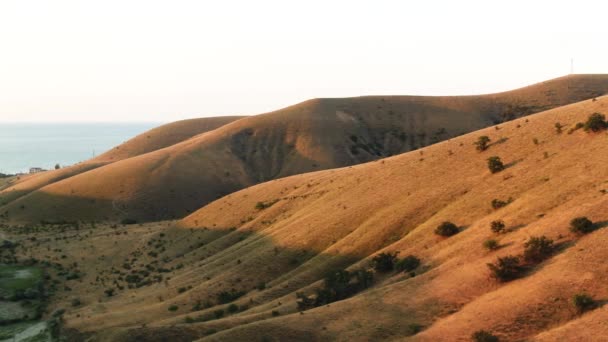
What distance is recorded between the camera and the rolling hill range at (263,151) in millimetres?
111438

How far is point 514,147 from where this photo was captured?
170 feet

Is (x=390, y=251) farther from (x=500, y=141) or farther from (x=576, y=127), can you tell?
(x=576, y=127)

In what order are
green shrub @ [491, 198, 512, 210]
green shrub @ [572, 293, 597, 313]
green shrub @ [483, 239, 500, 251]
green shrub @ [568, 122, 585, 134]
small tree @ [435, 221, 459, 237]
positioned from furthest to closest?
green shrub @ [568, 122, 585, 134]
green shrub @ [491, 198, 512, 210]
small tree @ [435, 221, 459, 237]
green shrub @ [483, 239, 500, 251]
green shrub @ [572, 293, 597, 313]

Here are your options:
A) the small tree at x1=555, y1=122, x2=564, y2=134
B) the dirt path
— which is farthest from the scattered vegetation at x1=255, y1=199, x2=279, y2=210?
the small tree at x1=555, y1=122, x2=564, y2=134

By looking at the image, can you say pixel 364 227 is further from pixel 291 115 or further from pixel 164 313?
pixel 291 115

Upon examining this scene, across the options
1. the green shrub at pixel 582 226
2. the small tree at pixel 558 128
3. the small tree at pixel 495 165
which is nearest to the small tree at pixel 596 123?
the small tree at pixel 558 128

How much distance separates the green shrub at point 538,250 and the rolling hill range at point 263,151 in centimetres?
8666

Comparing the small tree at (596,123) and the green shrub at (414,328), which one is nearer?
the green shrub at (414,328)

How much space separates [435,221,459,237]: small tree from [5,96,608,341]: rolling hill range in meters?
0.49

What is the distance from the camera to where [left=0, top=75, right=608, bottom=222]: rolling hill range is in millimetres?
111438

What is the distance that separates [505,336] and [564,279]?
5.37m

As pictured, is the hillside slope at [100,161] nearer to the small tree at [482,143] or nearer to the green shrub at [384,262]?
the green shrub at [384,262]

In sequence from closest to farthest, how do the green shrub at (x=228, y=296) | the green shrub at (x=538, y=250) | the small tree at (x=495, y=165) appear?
the green shrub at (x=538, y=250), the green shrub at (x=228, y=296), the small tree at (x=495, y=165)

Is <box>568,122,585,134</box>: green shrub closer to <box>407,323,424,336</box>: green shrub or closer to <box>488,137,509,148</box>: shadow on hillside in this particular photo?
<box>488,137,509,148</box>: shadow on hillside
